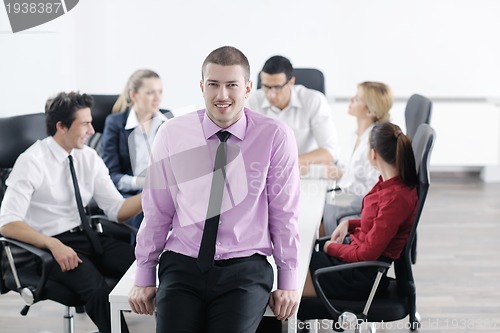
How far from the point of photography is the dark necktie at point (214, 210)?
243 centimetres

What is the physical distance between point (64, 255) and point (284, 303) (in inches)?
41.6

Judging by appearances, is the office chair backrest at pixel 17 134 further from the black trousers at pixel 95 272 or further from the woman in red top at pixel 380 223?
the woman in red top at pixel 380 223

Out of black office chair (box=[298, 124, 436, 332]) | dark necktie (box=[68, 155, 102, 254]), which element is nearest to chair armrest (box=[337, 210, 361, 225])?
black office chair (box=[298, 124, 436, 332])

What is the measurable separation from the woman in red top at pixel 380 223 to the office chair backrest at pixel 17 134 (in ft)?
4.53

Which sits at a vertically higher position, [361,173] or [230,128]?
[230,128]

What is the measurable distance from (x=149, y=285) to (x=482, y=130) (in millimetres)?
4834

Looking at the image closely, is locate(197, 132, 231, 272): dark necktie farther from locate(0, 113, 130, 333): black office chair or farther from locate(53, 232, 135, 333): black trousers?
locate(0, 113, 130, 333): black office chair

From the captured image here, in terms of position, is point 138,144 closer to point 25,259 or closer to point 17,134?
point 17,134

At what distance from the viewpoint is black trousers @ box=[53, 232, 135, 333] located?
3.02 metres

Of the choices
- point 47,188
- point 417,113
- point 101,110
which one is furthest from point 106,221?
point 417,113

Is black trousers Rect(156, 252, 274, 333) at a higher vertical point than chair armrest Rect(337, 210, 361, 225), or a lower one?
higher

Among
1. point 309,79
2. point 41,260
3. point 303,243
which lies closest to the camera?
point 303,243

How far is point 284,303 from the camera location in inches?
96.0

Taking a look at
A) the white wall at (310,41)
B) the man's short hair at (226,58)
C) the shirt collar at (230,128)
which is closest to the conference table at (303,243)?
the shirt collar at (230,128)
